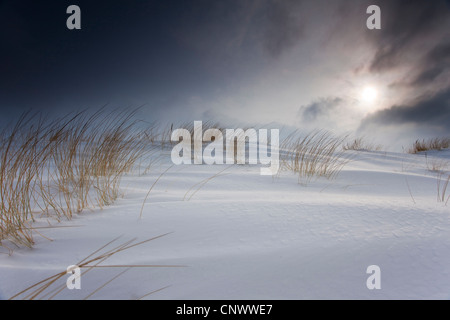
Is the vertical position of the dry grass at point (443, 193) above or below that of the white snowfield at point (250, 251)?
above

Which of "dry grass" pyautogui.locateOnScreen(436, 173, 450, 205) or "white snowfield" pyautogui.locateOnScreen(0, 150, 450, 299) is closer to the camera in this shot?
"white snowfield" pyautogui.locateOnScreen(0, 150, 450, 299)

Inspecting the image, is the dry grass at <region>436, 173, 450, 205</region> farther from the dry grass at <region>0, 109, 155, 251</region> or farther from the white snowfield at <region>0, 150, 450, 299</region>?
the dry grass at <region>0, 109, 155, 251</region>

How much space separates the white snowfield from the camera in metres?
0.71

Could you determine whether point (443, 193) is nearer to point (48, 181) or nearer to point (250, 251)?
point (250, 251)

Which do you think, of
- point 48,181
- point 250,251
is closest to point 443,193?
point 250,251

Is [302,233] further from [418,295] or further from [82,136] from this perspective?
[82,136]

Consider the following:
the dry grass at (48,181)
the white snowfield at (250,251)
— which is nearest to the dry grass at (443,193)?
the white snowfield at (250,251)

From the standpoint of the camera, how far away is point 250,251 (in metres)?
0.90

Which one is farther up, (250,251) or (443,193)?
(443,193)

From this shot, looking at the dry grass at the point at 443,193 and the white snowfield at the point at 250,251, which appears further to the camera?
the dry grass at the point at 443,193

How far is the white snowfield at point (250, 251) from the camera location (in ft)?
2.34

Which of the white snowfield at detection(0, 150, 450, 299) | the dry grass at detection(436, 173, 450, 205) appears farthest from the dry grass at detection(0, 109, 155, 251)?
the dry grass at detection(436, 173, 450, 205)

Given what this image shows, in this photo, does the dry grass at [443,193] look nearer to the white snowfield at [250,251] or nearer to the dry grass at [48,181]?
the white snowfield at [250,251]
